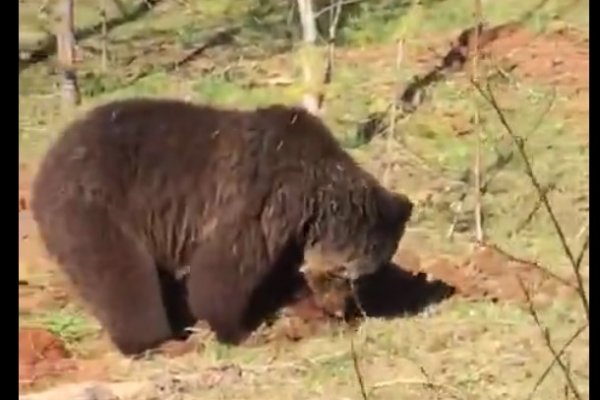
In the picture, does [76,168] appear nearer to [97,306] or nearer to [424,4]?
[97,306]

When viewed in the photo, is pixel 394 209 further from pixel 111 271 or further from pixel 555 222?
pixel 555 222

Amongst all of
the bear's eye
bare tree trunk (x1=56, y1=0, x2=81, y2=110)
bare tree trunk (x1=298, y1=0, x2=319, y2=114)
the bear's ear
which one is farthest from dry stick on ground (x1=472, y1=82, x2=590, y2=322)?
bare tree trunk (x1=56, y1=0, x2=81, y2=110)

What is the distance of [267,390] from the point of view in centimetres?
754

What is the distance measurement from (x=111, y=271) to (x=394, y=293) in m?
1.90

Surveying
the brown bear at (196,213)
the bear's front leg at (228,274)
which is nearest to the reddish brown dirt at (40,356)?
the brown bear at (196,213)

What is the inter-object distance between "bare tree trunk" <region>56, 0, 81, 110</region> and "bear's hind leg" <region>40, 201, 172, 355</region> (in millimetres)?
6335

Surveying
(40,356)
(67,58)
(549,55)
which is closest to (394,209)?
(40,356)

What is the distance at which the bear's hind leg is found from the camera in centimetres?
819

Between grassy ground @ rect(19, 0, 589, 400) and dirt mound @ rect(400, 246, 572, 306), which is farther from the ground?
grassy ground @ rect(19, 0, 589, 400)

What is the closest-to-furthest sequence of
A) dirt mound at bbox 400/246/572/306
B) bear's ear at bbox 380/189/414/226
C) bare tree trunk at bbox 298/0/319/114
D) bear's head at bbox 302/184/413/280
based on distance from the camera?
bear's head at bbox 302/184/413/280 < bear's ear at bbox 380/189/414/226 < dirt mound at bbox 400/246/572/306 < bare tree trunk at bbox 298/0/319/114

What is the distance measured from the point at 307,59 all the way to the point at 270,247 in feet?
A: 13.3

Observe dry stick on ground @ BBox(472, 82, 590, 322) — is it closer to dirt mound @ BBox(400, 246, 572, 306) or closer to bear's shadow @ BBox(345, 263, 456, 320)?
bear's shadow @ BBox(345, 263, 456, 320)

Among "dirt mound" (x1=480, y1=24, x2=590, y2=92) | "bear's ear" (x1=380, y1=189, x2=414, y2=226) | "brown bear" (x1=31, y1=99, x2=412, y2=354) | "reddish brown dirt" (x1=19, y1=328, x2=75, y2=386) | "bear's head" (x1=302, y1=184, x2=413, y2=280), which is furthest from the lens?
"dirt mound" (x1=480, y1=24, x2=590, y2=92)

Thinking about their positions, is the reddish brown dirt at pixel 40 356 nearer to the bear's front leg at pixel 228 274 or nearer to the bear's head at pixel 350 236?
the bear's front leg at pixel 228 274
